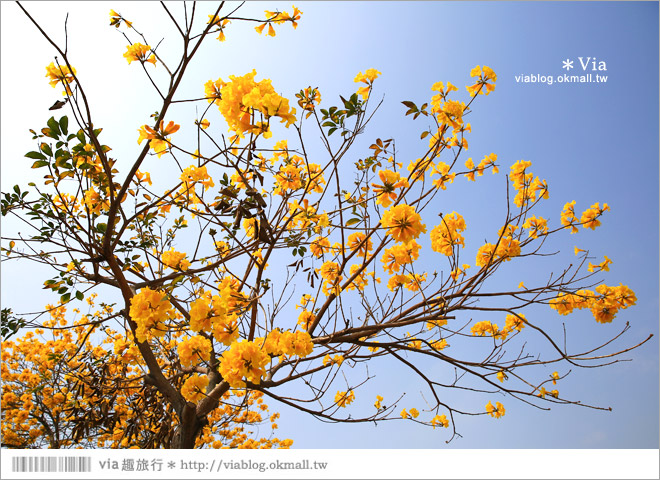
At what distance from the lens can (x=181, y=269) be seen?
7.55 ft

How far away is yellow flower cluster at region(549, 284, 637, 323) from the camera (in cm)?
244

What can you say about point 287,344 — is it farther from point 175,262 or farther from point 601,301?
point 601,301

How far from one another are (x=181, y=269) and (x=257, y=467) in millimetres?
1094

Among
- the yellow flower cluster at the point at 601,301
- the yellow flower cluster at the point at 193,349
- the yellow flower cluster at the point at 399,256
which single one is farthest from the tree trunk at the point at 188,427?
the yellow flower cluster at the point at 601,301

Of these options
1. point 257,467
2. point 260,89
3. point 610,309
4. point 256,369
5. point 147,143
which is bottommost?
point 257,467

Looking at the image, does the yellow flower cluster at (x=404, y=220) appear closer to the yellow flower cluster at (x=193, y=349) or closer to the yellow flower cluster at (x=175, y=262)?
the yellow flower cluster at (x=193, y=349)

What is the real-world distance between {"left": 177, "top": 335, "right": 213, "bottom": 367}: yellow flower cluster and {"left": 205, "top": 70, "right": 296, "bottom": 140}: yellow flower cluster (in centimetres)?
89

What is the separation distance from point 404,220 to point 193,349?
3.47 feet

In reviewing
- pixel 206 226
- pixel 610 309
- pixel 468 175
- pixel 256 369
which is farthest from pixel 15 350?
pixel 610 309

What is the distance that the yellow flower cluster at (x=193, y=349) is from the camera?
1.78 metres

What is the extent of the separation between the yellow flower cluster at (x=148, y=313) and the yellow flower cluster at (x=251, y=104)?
2.46 ft

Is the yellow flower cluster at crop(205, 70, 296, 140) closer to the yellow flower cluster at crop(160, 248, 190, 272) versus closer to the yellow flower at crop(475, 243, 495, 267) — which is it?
the yellow flower cluster at crop(160, 248, 190, 272)

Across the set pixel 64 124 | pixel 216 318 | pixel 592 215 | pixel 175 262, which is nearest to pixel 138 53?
pixel 64 124

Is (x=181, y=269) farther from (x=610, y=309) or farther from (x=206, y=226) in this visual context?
(x=610, y=309)
